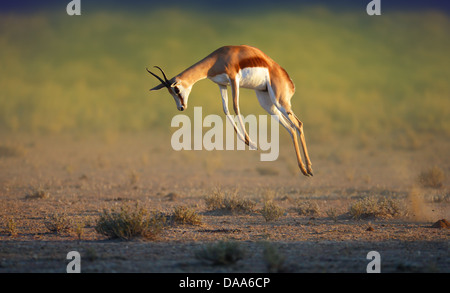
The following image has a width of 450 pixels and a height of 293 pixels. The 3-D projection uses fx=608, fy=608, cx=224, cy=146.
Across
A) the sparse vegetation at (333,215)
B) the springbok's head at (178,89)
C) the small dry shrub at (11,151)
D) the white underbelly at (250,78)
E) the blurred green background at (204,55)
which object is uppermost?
the blurred green background at (204,55)

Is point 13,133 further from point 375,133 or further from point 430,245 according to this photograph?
point 430,245

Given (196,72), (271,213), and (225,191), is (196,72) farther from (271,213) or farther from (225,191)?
(225,191)

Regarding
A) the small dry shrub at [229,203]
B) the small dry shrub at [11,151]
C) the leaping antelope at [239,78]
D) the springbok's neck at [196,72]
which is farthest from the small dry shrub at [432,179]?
the small dry shrub at [11,151]

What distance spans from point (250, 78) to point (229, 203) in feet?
15.7

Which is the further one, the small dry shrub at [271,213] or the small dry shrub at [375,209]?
the small dry shrub at [375,209]

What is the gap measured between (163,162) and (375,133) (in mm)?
20162

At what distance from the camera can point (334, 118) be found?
5525cm

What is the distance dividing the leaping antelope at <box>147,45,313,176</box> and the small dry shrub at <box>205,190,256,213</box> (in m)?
3.30

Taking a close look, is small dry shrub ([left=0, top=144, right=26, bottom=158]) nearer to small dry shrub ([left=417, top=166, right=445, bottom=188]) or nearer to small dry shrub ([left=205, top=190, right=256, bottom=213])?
small dry shrub ([left=205, top=190, right=256, bottom=213])

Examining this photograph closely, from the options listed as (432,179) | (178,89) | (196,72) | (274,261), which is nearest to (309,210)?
(196,72)

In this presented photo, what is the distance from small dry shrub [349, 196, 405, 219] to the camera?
15.3m

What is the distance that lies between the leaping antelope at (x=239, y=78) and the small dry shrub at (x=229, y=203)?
10.8 feet

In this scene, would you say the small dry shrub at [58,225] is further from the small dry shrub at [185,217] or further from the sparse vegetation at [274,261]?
the sparse vegetation at [274,261]

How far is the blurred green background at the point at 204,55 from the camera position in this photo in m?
55.7
